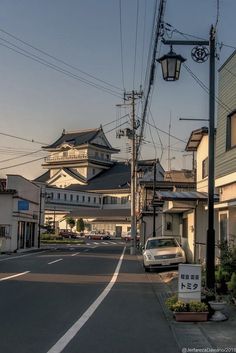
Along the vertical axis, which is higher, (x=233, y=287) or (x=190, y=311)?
(x=233, y=287)

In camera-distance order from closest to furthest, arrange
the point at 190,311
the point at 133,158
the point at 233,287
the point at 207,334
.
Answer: the point at 207,334 < the point at 190,311 < the point at 233,287 < the point at 133,158

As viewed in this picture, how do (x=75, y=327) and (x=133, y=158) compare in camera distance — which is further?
(x=133, y=158)

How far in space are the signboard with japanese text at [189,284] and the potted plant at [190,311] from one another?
0.50 feet

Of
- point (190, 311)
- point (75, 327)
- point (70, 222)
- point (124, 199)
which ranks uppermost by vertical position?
point (124, 199)

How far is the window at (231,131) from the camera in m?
18.5

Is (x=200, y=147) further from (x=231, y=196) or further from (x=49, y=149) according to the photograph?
(x=49, y=149)

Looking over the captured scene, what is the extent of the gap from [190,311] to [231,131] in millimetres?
9400

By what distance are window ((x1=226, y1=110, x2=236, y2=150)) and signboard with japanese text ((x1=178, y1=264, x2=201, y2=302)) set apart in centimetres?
790

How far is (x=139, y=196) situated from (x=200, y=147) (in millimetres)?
42538

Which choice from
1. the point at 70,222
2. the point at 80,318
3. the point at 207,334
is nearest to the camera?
the point at 207,334

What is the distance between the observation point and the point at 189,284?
1131 cm

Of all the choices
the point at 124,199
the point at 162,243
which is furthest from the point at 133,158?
the point at 124,199

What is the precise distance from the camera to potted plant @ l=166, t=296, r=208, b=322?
35.0 feet

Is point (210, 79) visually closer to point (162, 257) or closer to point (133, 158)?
point (162, 257)
